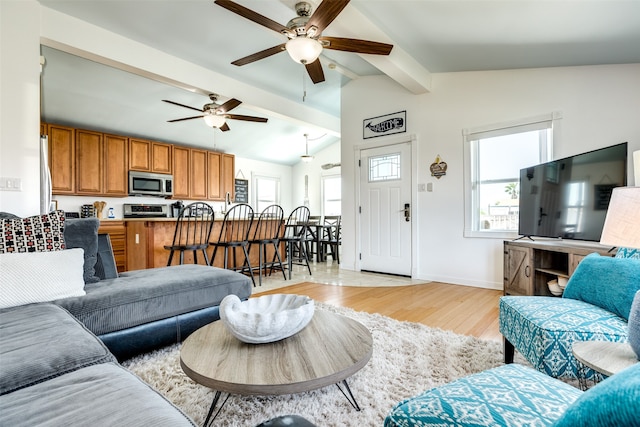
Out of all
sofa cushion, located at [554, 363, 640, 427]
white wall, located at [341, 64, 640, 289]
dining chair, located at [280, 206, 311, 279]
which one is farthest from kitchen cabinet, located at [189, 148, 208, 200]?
sofa cushion, located at [554, 363, 640, 427]

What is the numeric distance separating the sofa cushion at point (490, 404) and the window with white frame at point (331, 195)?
7.09 m

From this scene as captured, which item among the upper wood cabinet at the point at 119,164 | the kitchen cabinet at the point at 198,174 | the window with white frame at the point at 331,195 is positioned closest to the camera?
the upper wood cabinet at the point at 119,164

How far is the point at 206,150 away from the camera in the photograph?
22.1 ft

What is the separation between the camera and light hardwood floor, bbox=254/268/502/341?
261cm

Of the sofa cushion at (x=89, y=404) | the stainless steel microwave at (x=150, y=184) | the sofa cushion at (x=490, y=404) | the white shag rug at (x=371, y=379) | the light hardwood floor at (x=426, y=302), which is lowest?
the light hardwood floor at (x=426, y=302)

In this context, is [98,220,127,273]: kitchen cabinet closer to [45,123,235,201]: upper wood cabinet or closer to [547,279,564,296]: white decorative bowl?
[45,123,235,201]: upper wood cabinet

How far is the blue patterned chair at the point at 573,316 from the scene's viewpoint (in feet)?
4.50

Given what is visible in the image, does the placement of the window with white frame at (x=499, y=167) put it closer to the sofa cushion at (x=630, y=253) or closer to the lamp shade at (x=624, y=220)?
the sofa cushion at (x=630, y=253)

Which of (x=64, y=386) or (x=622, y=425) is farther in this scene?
(x=64, y=386)

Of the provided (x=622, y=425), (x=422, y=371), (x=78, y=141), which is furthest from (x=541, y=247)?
(x=78, y=141)

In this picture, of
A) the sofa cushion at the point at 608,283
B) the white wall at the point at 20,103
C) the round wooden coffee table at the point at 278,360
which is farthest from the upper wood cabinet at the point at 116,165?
the sofa cushion at the point at 608,283

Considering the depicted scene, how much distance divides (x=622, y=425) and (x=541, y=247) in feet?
10.6

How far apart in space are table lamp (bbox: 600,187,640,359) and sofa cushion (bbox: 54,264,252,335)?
83.9 inches

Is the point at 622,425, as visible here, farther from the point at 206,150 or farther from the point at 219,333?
the point at 206,150
